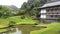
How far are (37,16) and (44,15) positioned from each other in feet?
23.8

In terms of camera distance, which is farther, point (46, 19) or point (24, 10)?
point (24, 10)

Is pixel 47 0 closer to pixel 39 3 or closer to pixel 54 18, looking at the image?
pixel 39 3

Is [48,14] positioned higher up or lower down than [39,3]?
lower down

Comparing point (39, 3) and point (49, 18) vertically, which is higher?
point (39, 3)

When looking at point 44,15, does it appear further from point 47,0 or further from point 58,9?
point 47,0

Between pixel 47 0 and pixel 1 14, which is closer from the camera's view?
pixel 1 14

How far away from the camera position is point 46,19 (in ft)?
148

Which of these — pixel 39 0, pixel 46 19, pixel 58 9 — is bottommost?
pixel 46 19

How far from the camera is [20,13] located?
6259 centimetres

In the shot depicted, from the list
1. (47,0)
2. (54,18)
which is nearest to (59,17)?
(54,18)

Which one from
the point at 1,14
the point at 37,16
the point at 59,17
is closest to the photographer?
the point at 59,17

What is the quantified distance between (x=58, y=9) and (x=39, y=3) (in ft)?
73.7

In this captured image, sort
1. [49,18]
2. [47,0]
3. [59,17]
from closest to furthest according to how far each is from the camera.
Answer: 1. [59,17]
2. [49,18]
3. [47,0]

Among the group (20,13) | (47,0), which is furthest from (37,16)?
(47,0)
